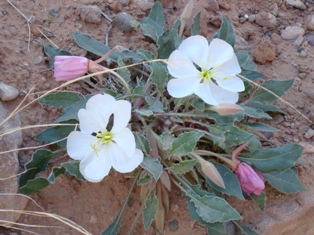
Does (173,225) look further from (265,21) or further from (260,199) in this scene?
(265,21)

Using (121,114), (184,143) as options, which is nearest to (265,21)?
(184,143)

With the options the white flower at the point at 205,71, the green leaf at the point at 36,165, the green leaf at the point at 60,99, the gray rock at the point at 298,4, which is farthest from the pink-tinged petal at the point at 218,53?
the gray rock at the point at 298,4

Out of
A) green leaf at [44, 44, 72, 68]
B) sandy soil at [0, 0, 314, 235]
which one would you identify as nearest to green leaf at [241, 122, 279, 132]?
sandy soil at [0, 0, 314, 235]

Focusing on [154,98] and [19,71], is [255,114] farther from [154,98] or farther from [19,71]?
[19,71]

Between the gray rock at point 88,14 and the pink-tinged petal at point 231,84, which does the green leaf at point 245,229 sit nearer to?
the pink-tinged petal at point 231,84

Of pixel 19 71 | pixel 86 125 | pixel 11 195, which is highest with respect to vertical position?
pixel 86 125

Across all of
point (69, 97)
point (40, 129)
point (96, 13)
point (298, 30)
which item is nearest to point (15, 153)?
point (40, 129)

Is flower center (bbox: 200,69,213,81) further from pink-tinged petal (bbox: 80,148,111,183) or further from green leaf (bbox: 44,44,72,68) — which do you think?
green leaf (bbox: 44,44,72,68)
